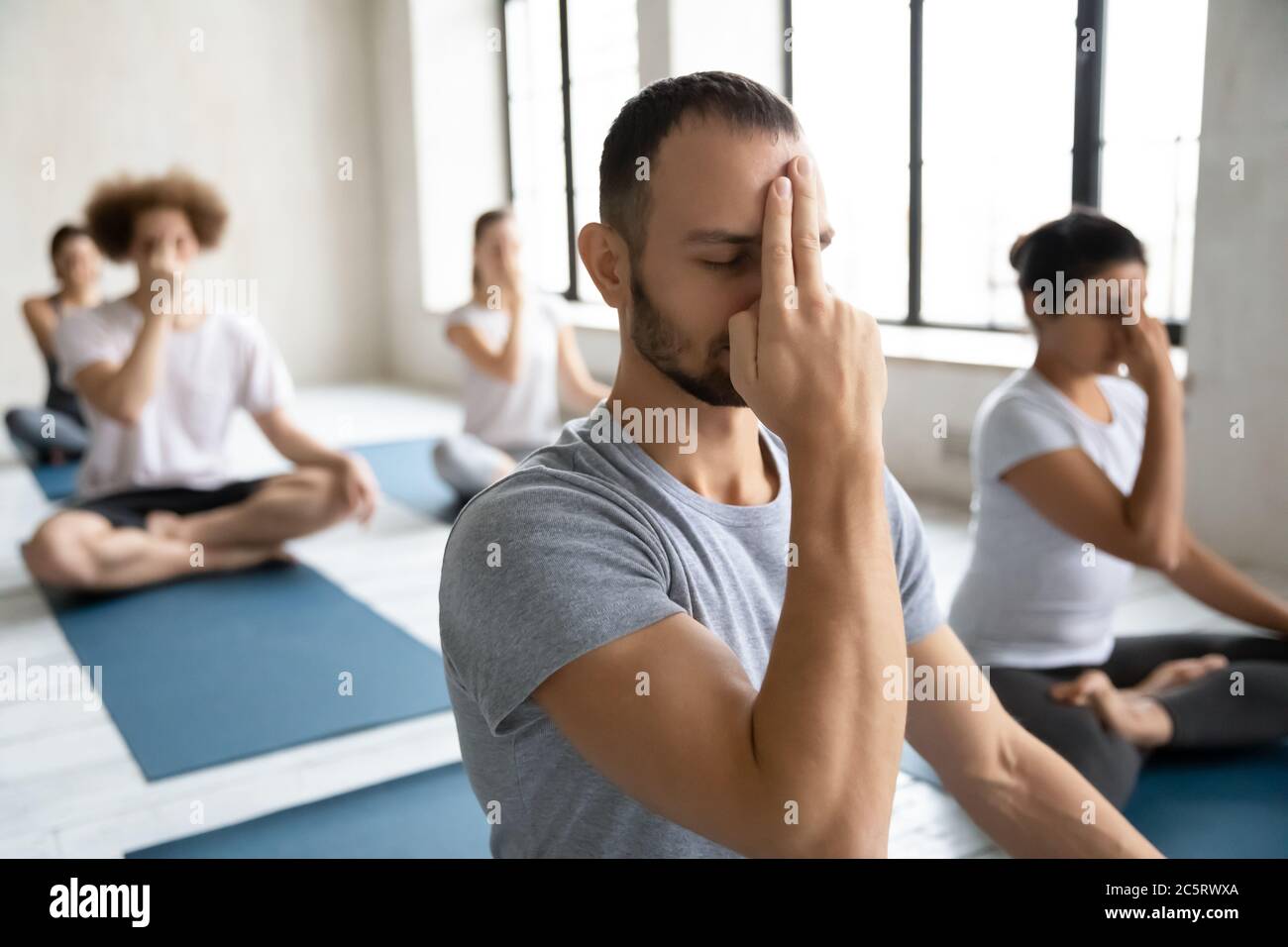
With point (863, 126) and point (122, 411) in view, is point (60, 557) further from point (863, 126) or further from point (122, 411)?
point (863, 126)

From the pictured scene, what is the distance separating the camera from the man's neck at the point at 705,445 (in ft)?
3.54

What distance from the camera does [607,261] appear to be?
1107mm

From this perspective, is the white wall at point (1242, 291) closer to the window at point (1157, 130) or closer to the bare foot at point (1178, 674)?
the window at point (1157, 130)

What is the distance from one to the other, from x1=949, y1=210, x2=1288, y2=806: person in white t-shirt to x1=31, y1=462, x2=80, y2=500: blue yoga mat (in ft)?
13.4

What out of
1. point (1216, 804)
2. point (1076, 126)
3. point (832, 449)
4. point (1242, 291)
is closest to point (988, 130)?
point (1076, 126)

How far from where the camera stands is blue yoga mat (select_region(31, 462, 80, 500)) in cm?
517

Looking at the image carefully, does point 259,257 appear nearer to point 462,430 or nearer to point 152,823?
point 462,430

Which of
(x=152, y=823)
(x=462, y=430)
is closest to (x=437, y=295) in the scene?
(x=462, y=430)

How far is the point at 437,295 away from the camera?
8.53 m

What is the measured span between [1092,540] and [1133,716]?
0.35 metres

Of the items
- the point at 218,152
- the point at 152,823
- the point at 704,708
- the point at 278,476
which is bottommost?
the point at 152,823

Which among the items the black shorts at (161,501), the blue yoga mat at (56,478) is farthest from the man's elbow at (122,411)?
the blue yoga mat at (56,478)
